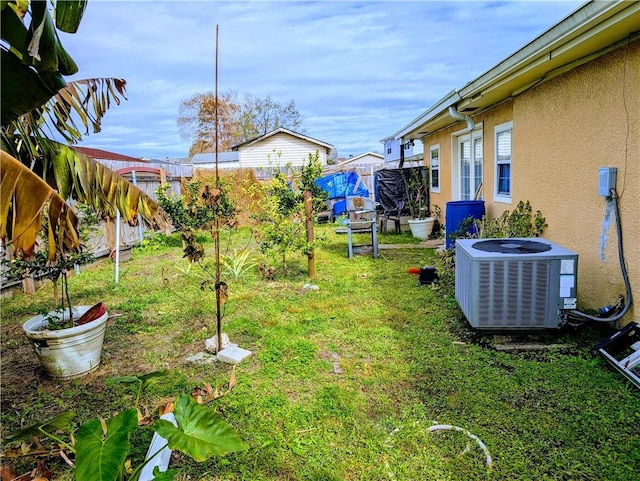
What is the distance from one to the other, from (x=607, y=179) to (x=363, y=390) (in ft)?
9.70

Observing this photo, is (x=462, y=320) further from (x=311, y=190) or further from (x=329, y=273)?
(x=311, y=190)

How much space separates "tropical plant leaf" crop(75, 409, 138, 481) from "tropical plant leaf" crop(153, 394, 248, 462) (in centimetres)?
14

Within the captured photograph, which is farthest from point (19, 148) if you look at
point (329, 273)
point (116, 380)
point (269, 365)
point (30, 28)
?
point (329, 273)

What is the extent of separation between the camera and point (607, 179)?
3.77 m

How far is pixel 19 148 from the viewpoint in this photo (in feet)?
9.66

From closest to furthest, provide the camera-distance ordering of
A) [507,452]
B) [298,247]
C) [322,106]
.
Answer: [507,452]
[298,247]
[322,106]

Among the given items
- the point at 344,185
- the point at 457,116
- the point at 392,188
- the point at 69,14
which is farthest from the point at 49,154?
the point at 344,185

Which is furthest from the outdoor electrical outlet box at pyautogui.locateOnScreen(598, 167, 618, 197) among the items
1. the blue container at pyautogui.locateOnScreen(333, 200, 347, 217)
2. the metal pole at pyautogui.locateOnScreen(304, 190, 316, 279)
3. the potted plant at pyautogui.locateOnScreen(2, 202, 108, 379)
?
the blue container at pyautogui.locateOnScreen(333, 200, 347, 217)

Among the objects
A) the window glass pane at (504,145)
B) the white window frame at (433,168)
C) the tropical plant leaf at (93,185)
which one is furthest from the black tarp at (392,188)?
the tropical plant leaf at (93,185)

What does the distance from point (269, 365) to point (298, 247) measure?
3.14 m

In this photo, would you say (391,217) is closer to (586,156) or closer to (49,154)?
(586,156)

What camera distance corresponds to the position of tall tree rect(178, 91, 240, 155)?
31.8 metres

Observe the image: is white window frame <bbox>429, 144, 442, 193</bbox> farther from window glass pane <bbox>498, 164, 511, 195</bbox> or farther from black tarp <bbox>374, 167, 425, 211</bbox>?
window glass pane <bbox>498, 164, 511, 195</bbox>

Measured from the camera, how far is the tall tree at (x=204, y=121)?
31.8 metres
